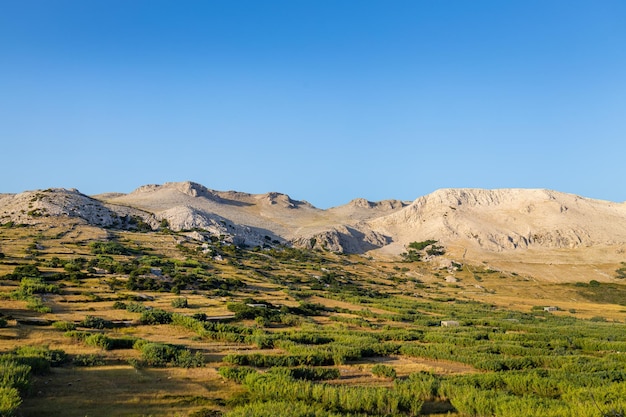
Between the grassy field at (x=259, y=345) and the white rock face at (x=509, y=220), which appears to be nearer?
the grassy field at (x=259, y=345)

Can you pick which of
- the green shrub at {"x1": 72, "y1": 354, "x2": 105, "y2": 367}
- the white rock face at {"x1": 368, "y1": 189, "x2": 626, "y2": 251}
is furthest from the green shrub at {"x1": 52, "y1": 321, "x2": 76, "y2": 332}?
the white rock face at {"x1": 368, "y1": 189, "x2": 626, "y2": 251}

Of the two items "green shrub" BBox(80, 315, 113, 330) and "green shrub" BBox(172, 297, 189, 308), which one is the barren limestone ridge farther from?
"green shrub" BBox(80, 315, 113, 330)

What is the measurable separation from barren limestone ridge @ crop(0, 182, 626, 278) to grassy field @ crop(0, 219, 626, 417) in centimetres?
2125

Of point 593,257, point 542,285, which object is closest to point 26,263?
point 542,285

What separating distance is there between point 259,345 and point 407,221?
325ft

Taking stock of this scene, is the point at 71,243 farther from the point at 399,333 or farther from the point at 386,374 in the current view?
the point at 386,374

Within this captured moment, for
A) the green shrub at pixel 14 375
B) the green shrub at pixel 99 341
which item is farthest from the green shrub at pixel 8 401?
the green shrub at pixel 99 341

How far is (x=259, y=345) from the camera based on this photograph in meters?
23.4

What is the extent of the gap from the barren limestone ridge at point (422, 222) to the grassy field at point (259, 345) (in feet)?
69.7

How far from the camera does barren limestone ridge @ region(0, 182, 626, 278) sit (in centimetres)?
8500

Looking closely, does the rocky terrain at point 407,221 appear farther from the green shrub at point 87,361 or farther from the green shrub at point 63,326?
the green shrub at point 87,361

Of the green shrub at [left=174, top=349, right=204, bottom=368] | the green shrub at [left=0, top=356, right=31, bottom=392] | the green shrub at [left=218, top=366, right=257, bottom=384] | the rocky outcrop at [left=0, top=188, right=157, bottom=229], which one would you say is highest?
the rocky outcrop at [left=0, top=188, right=157, bottom=229]

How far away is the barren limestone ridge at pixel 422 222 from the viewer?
85000mm

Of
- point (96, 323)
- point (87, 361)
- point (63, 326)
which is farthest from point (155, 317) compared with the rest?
point (87, 361)
